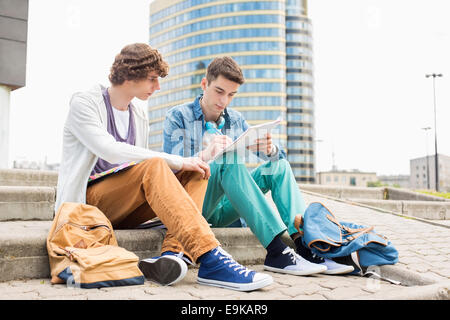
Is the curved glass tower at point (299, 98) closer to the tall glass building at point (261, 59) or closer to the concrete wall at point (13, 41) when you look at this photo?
the tall glass building at point (261, 59)

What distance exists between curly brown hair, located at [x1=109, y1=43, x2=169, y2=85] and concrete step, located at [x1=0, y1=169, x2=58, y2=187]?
179 inches

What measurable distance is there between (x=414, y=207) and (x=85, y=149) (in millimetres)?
7088

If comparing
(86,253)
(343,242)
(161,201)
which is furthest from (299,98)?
(86,253)

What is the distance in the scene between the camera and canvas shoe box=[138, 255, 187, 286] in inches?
87.1

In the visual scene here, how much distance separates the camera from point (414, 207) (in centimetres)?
789

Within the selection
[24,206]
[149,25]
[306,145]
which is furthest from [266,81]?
[24,206]

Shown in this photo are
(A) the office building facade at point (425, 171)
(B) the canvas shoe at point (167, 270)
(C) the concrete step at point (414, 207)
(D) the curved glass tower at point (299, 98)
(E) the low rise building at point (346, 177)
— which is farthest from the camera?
(A) the office building facade at point (425, 171)

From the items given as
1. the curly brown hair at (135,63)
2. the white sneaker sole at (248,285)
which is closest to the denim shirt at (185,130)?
the curly brown hair at (135,63)

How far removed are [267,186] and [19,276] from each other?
1.76m

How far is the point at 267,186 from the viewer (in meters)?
3.07

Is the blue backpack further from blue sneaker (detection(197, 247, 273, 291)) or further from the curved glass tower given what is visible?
the curved glass tower

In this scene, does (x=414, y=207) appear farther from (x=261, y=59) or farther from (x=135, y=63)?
(x=261, y=59)

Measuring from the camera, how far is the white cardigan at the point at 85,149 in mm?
2516

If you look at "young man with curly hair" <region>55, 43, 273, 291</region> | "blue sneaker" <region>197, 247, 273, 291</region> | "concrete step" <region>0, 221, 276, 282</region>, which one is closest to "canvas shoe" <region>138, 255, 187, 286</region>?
"young man with curly hair" <region>55, 43, 273, 291</region>
